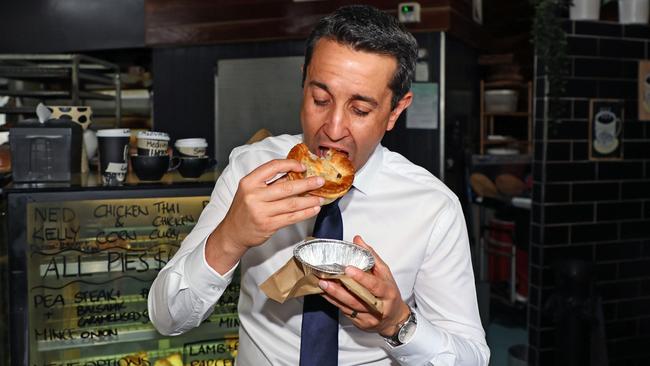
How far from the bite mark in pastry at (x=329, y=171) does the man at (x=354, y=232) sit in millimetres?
36

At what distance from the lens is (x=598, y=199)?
4.07 metres

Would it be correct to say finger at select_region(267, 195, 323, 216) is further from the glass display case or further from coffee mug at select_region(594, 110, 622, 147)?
coffee mug at select_region(594, 110, 622, 147)

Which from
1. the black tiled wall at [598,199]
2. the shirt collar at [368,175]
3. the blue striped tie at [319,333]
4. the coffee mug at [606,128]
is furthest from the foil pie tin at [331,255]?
the coffee mug at [606,128]

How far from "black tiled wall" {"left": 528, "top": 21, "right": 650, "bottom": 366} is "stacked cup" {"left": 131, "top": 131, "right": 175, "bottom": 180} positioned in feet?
8.22

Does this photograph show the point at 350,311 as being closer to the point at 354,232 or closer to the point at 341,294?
the point at 341,294

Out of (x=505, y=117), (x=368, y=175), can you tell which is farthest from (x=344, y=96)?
(x=505, y=117)

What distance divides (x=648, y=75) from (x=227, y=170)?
135 inches

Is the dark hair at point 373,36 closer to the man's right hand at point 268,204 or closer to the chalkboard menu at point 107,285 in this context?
the man's right hand at point 268,204

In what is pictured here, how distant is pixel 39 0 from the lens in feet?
20.5

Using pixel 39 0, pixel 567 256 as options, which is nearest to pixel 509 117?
pixel 567 256

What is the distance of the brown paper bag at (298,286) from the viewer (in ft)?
3.89

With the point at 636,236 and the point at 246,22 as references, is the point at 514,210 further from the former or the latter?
the point at 246,22

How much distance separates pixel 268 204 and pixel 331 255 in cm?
22

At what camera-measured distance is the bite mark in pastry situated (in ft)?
4.42
